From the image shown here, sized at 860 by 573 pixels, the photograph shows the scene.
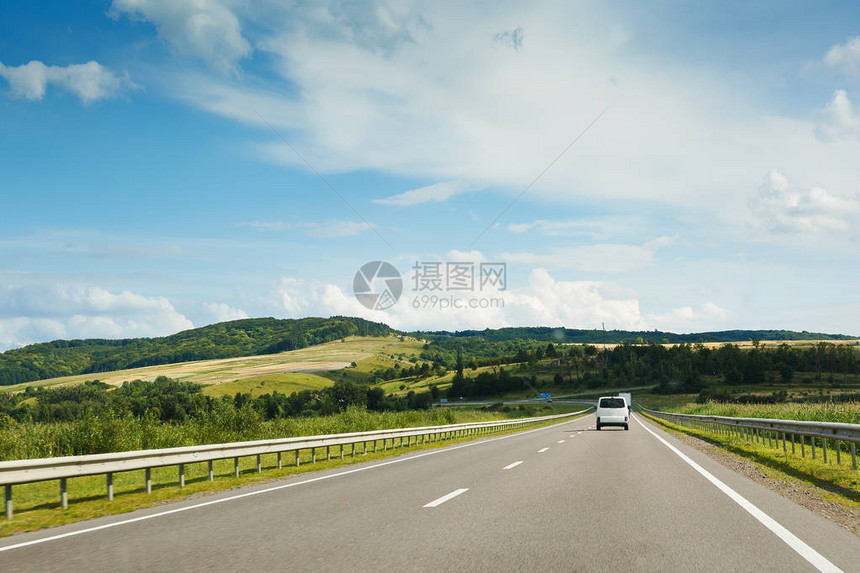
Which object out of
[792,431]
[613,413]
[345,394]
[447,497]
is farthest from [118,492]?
[345,394]

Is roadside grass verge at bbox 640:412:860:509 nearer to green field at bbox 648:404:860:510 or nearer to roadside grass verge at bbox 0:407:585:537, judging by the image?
green field at bbox 648:404:860:510

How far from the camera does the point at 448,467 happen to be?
15195 mm

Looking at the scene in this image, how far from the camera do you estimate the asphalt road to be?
5.78m

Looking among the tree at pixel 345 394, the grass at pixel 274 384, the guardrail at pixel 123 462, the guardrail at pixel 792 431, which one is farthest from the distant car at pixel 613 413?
the grass at pixel 274 384

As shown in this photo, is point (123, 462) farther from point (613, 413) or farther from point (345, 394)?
point (345, 394)

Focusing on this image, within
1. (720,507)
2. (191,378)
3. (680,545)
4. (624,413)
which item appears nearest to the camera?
(680,545)

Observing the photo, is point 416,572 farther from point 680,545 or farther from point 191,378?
point 191,378

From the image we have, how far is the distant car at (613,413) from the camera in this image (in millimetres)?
35781

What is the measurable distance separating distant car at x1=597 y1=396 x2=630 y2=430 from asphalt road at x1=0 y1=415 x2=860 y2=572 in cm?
2416

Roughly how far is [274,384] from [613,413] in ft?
498

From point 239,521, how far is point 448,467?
7.62 m

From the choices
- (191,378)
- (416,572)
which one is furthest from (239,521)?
(191,378)

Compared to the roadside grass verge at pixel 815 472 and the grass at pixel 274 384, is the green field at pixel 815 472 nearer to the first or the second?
the roadside grass verge at pixel 815 472

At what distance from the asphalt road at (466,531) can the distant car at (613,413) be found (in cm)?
2416
